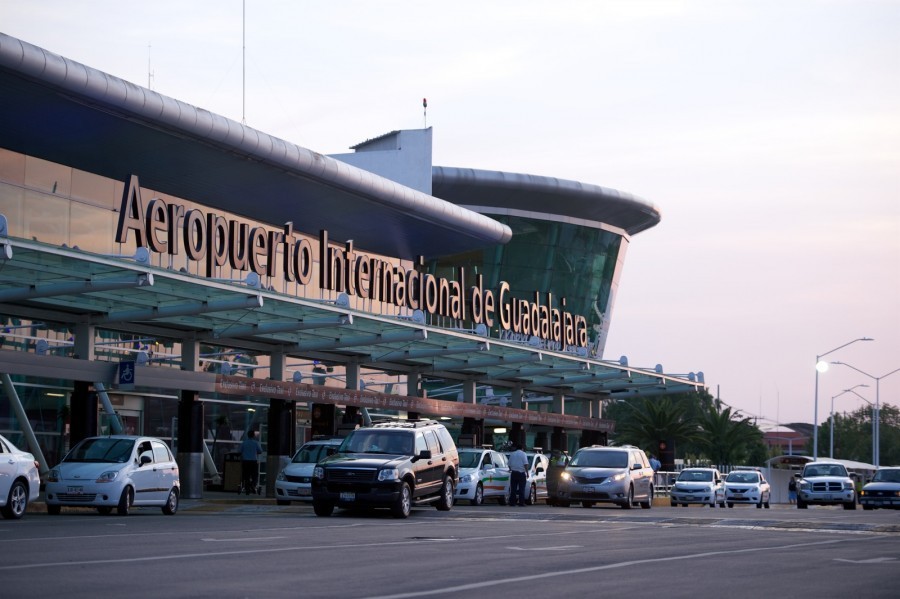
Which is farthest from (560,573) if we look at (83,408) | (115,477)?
(83,408)

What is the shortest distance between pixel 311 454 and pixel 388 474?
7290 millimetres

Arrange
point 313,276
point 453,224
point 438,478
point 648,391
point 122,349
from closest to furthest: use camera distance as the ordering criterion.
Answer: point 438,478, point 122,349, point 313,276, point 453,224, point 648,391

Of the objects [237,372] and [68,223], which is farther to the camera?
[237,372]

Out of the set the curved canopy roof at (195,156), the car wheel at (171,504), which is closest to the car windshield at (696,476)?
the curved canopy roof at (195,156)

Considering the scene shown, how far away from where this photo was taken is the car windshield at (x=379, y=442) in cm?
2820

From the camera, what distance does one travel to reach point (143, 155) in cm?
3594

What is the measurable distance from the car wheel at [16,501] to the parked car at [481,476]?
50.8 feet

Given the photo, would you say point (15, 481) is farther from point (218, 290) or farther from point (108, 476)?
point (218, 290)

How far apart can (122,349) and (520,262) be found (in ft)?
131

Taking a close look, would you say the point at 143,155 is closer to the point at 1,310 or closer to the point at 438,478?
the point at 1,310

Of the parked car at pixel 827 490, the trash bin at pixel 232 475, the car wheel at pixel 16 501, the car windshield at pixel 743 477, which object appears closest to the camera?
the car wheel at pixel 16 501

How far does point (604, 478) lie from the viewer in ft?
121

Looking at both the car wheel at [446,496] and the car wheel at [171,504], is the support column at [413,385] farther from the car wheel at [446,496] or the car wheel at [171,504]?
the car wheel at [171,504]

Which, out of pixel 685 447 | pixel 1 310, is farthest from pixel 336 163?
pixel 685 447
